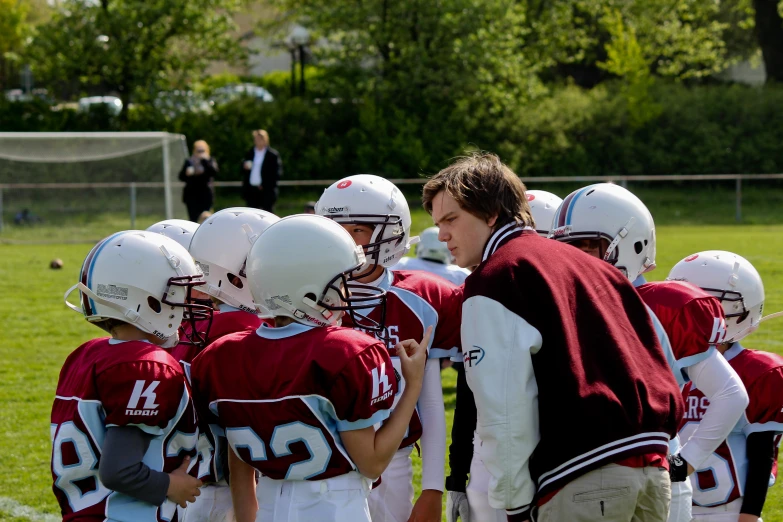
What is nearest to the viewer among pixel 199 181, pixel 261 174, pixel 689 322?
pixel 689 322

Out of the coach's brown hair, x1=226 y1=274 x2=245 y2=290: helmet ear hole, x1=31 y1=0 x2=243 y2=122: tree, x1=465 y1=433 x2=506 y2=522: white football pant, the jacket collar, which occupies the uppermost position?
x1=31 y1=0 x2=243 y2=122: tree

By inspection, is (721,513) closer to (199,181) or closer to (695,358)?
(695,358)

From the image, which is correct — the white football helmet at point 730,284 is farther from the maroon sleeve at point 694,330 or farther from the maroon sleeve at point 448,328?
the maroon sleeve at point 448,328

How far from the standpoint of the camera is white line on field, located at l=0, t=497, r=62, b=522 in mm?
5183

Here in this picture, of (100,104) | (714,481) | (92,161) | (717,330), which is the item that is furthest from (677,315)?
(100,104)

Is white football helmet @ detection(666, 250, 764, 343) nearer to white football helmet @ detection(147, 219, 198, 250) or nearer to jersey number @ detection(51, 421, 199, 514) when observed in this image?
white football helmet @ detection(147, 219, 198, 250)

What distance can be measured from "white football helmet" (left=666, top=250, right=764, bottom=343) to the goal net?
17.3m

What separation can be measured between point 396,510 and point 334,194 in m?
1.33

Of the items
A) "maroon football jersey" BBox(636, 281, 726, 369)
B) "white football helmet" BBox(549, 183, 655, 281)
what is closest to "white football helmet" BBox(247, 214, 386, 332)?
"white football helmet" BBox(549, 183, 655, 281)

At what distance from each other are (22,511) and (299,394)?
10.7 feet

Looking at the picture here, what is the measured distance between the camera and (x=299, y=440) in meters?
2.83

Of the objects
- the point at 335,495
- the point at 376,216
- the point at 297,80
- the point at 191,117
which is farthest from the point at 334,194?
the point at 297,80

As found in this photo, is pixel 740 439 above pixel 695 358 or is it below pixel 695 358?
below

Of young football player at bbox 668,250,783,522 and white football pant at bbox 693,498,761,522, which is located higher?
young football player at bbox 668,250,783,522
